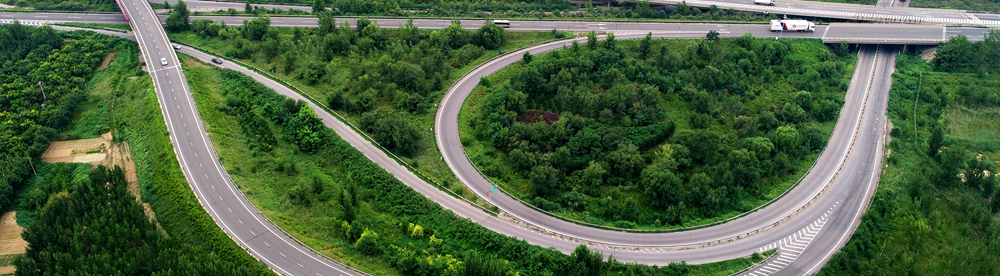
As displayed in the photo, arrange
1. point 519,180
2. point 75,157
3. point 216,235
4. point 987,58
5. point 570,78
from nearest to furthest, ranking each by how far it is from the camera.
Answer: point 216,235, point 519,180, point 75,157, point 570,78, point 987,58

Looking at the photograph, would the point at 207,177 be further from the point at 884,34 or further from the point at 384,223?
the point at 884,34

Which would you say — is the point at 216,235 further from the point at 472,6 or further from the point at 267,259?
the point at 472,6

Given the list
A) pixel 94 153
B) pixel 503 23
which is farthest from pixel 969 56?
pixel 94 153

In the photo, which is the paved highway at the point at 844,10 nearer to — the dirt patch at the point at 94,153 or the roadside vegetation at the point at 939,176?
the roadside vegetation at the point at 939,176

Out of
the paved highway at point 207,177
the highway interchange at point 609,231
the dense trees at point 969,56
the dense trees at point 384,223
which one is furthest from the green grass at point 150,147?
the dense trees at point 969,56

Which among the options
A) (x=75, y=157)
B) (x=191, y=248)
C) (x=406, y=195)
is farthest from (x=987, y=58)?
(x=75, y=157)

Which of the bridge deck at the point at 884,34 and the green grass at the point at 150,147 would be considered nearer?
the green grass at the point at 150,147
